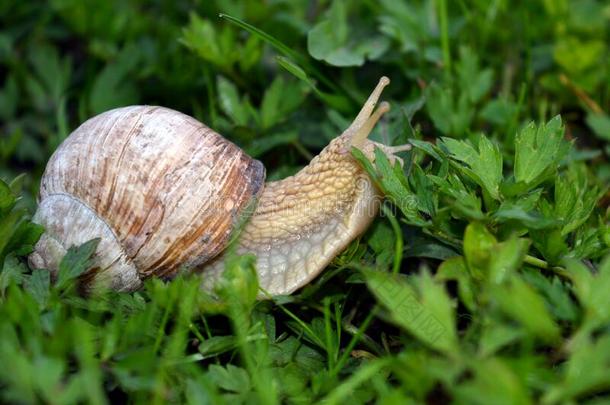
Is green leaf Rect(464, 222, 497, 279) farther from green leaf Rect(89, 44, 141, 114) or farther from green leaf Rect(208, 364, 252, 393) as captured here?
green leaf Rect(89, 44, 141, 114)

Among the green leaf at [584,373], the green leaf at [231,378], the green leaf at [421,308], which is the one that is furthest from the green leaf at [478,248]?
the green leaf at [231,378]

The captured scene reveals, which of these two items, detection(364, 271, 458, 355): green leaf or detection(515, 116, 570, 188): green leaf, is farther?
detection(515, 116, 570, 188): green leaf

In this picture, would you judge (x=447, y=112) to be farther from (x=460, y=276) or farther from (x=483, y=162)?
(x=460, y=276)

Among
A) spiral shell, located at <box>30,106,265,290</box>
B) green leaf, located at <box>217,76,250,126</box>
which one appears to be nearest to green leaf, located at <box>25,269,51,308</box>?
spiral shell, located at <box>30,106,265,290</box>

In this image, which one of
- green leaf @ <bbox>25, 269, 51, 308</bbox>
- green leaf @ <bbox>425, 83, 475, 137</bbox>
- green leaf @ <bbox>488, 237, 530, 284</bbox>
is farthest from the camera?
green leaf @ <bbox>425, 83, 475, 137</bbox>

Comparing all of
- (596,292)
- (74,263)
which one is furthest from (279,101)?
(596,292)

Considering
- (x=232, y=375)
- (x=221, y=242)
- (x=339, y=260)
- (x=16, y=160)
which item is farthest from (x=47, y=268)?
(x=16, y=160)

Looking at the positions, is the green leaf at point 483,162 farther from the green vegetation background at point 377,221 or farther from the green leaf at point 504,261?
the green leaf at point 504,261
